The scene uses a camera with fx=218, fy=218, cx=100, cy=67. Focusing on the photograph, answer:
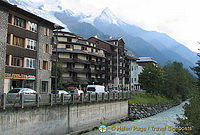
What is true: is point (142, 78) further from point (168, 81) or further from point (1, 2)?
point (1, 2)

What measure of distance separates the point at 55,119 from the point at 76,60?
4255cm

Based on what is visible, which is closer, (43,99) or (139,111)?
(43,99)

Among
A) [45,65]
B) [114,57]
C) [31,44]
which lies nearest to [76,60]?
[114,57]

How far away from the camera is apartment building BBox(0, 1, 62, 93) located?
1275 inches

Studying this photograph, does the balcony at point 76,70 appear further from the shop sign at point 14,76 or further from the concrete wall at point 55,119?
the concrete wall at point 55,119

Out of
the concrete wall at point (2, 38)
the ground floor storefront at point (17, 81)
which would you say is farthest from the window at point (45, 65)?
the concrete wall at point (2, 38)

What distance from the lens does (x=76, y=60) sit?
2586 inches

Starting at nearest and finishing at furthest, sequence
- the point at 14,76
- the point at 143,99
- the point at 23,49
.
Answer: the point at 14,76
the point at 23,49
the point at 143,99

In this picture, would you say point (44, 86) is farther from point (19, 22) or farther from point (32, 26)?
point (19, 22)

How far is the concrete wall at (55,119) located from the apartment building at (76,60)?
3030 cm

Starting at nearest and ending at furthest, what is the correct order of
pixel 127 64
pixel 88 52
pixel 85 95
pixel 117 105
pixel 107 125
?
pixel 85 95 < pixel 107 125 < pixel 117 105 < pixel 88 52 < pixel 127 64

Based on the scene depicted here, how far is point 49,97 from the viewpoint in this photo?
2284cm

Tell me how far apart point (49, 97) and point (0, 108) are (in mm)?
6032

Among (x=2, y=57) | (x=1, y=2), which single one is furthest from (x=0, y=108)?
(x=1, y=2)
